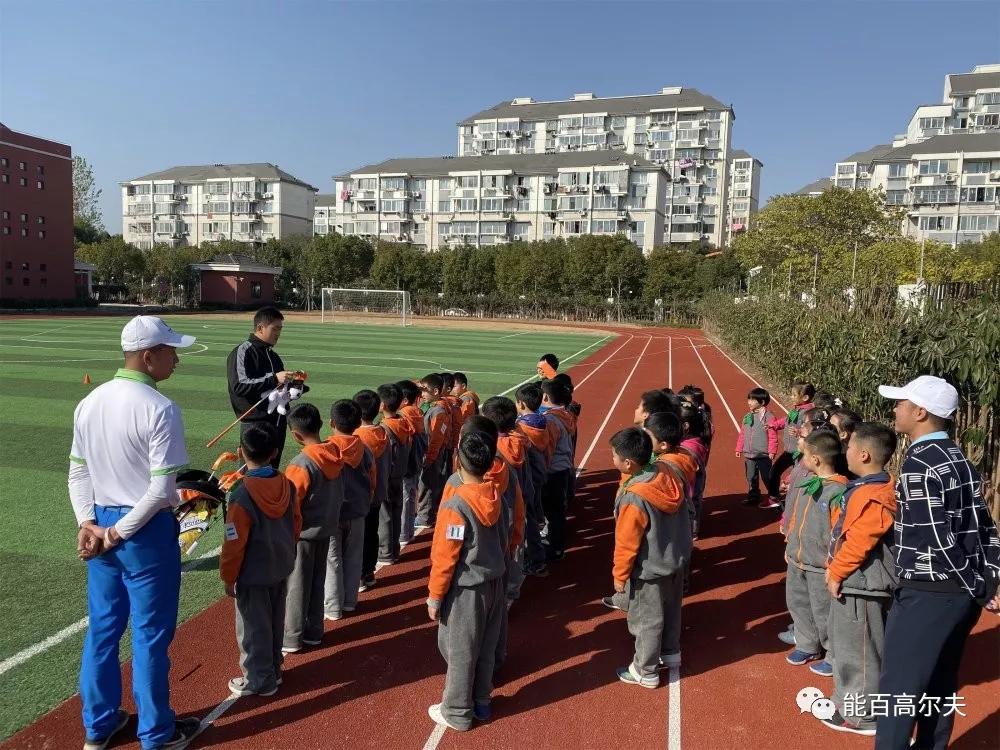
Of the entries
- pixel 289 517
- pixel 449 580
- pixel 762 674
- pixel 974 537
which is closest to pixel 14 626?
pixel 289 517

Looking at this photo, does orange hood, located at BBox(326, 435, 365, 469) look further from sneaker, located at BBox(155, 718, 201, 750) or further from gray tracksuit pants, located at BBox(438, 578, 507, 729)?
sneaker, located at BBox(155, 718, 201, 750)

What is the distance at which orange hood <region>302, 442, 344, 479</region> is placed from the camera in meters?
4.23

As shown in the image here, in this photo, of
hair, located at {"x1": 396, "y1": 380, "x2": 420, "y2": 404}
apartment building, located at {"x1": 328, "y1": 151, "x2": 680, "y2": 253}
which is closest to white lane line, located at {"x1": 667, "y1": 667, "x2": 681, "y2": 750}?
hair, located at {"x1": 396, "y1": 380, "x2": 420, "y2": 404}

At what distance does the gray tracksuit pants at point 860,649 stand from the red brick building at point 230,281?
2270 inches

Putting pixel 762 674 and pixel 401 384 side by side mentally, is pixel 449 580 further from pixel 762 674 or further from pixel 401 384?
pixel 401 384

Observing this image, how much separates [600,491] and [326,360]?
1462 centimetres

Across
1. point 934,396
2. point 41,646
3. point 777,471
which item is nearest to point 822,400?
point 777,471

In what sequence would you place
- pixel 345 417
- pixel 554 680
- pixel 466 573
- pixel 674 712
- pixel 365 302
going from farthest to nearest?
pixel 365 302 → pixel 345 417 → pixel 554 680 → pixel 674 712 → pixel 466 573

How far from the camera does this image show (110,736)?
329 centimetres

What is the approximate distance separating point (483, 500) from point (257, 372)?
3082 millimetres

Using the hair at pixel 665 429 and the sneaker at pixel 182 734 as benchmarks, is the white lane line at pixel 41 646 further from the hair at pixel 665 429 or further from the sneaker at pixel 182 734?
the hair at pixel 665 429

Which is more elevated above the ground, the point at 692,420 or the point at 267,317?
the point at 267,317

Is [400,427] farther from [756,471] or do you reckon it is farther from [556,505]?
[756,471]

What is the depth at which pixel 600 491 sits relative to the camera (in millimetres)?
8094
